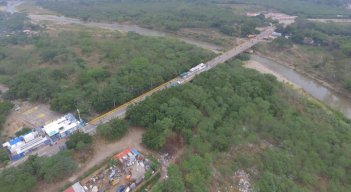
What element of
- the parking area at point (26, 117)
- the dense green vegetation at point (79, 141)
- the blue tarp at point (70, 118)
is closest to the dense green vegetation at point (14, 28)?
the parking area at point (26, 117)

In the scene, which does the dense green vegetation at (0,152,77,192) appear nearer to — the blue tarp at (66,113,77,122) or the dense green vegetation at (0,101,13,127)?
the blue tarp at (66,113,77,122)

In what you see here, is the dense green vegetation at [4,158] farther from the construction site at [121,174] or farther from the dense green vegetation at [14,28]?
the dense green vegetation at [14,28]

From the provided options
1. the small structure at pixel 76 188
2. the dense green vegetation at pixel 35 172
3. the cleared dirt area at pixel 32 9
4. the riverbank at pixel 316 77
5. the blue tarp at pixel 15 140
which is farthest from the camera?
the cleared dirt area at pixel 32 9

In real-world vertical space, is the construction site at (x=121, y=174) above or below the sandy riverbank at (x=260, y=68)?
below

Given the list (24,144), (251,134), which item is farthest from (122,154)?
(251,134)

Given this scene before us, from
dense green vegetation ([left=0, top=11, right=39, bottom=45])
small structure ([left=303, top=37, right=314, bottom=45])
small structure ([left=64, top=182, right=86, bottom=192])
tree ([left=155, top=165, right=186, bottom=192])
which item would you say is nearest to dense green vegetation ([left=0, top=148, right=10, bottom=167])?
small structure ([left=64, top=182, right=86, bottom=192])

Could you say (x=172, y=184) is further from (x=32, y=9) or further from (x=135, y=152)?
(x=32, y=9)
